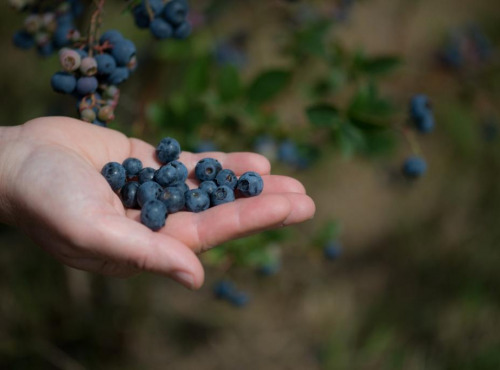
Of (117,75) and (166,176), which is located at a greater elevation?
(117,75)

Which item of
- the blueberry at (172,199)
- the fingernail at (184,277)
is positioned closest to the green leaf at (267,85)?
the blueberry at (172,199)

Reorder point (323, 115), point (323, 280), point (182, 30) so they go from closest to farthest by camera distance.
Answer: point (182, 30), point (323, 115), point (323, 280)

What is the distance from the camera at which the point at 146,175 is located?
55.6 inches

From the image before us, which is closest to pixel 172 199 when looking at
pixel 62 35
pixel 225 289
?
pixel 62 35

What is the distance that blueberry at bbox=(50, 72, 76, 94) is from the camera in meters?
1.33

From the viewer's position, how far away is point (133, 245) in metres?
0.99

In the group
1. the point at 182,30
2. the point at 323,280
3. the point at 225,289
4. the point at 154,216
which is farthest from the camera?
the point at 323,280

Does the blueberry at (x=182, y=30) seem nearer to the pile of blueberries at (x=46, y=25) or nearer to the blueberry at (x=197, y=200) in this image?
the pile of blueberries at (x=46, y=25)

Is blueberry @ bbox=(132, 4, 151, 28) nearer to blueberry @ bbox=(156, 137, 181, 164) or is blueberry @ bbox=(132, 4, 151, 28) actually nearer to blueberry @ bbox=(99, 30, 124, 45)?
blueberry @ bbox=(99, 30, 124, 45)

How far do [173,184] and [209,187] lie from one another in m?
0.10

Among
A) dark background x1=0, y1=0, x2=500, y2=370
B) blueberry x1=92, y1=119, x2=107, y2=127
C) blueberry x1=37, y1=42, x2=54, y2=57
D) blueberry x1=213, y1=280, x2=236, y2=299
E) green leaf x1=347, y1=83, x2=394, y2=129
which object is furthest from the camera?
dark background x1=0, y1=0, x2=500, y2=370

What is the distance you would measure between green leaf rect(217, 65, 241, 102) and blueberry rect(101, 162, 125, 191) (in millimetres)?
647

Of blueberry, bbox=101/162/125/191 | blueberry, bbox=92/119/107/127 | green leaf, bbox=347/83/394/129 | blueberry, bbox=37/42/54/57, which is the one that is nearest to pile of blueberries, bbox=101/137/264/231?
blueberry, bbox=101/162/125/191

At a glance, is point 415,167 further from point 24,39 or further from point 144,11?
point 24,39
